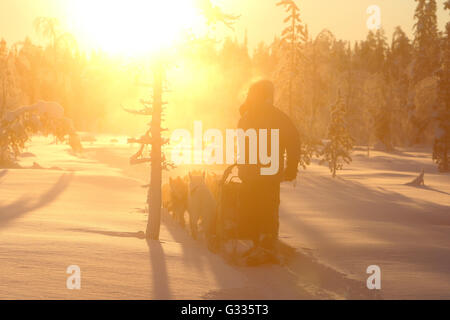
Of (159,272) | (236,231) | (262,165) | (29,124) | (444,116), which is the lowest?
(159,272)

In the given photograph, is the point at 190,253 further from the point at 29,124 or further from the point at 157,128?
the point at 29,124

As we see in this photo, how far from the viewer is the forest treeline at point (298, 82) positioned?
3175cm

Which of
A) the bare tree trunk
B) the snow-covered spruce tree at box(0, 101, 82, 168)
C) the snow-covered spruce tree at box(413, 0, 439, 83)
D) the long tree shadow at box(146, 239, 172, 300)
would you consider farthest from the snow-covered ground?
the snow-covered spruce tree at box(413, 0, 439, 83)

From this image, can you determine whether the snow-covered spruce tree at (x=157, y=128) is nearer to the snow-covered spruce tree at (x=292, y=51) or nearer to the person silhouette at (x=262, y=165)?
the person silhouette at (x=262, y=165)

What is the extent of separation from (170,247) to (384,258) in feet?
11.7

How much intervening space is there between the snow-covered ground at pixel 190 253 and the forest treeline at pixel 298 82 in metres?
3.31

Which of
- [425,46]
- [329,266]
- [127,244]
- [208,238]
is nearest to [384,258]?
[329,266]

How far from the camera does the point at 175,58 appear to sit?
10.1 metres

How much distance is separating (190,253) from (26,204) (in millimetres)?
6802

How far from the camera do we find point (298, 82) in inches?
1262

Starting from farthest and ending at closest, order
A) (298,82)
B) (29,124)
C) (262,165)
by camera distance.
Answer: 1. (298,82)
2. (29,124)
3. (262,165)

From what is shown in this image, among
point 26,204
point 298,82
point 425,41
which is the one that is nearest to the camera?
point 26,204

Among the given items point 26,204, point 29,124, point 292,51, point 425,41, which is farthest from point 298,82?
point 425,41

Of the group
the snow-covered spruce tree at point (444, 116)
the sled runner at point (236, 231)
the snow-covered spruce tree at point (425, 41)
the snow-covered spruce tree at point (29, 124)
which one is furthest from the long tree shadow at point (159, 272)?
the snow-covered spruce tree at point (425, 41)
